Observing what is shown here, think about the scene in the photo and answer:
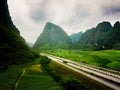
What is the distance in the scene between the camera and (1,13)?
117m

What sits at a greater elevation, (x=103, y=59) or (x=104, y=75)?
(x=103, y=59)

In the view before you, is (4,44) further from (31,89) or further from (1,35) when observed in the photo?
(31,89)

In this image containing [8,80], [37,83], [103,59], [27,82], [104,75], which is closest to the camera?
[37,83]

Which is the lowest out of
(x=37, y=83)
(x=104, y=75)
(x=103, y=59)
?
(x=37, y=83)

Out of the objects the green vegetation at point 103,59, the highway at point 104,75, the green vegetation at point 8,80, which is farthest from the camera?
the green vegetation at point 103,59

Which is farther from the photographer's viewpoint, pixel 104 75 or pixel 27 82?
pixel 104 75

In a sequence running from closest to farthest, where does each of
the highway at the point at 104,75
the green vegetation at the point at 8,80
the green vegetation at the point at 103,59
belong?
1. the green vegetation at the point at 8,80
2. the highway at the point at 104,75
3. the green vegetation at the point at 103,59

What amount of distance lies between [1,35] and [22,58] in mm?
16033

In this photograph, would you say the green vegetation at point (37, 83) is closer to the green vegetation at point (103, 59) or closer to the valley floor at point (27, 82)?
the valley floor at point (27, 82)

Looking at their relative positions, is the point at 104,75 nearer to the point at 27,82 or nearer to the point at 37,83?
the point at 37,83

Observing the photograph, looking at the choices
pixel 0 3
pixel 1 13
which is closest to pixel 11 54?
pixel 1 13

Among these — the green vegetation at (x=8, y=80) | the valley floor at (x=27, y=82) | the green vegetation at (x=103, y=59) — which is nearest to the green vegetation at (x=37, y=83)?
the valley floor at (x=27, y=82)

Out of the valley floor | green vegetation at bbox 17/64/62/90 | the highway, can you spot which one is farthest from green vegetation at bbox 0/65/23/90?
the highway

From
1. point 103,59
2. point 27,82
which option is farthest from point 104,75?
point 103,59
